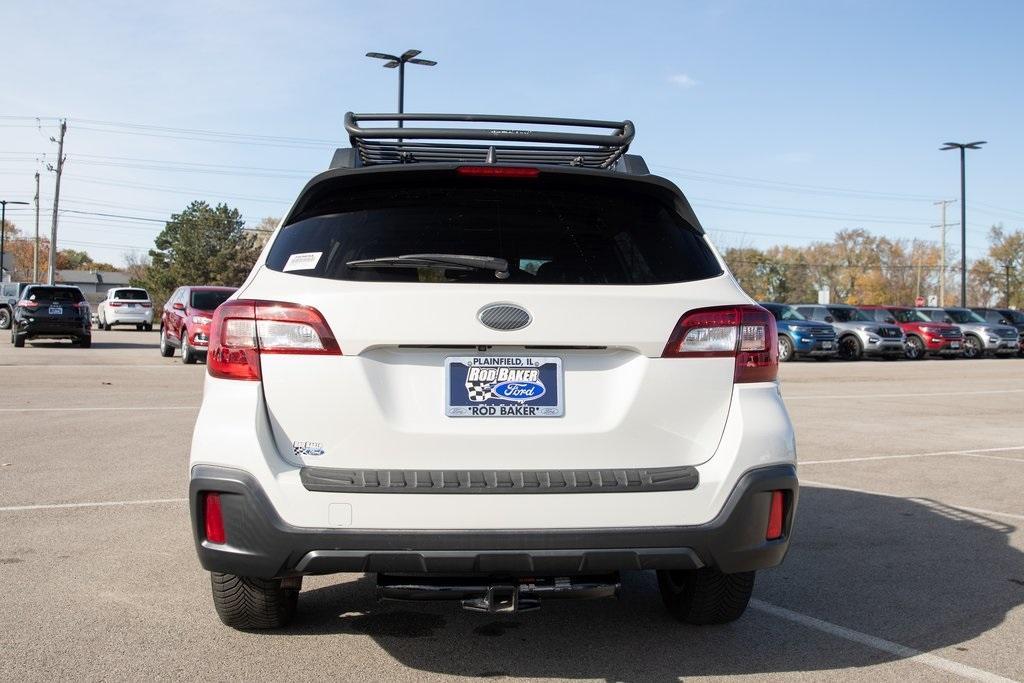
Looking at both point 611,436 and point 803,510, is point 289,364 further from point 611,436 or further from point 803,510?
point 803,510

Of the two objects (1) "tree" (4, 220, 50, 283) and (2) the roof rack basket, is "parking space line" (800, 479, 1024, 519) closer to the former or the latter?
(2) the roof rack basket

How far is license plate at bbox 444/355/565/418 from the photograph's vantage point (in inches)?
132

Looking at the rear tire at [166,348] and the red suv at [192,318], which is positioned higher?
the red suv at [192,318]

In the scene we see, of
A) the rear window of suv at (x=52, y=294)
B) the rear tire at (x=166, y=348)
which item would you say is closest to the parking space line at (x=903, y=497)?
the rear tire at (x=166, y=348)

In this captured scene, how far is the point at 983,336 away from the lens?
124 feet

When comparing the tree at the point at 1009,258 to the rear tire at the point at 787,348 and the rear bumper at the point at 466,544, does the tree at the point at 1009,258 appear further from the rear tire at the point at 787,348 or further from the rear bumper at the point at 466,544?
the rear bumper at the point at 466,544

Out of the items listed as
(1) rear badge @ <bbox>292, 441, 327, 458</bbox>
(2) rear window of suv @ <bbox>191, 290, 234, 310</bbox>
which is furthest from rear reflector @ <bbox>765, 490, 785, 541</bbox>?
(2) rear window of suv @ <bbox>191, 290, 234, 310</bbox>

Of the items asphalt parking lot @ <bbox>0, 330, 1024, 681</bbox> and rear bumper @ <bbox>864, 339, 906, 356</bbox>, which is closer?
asphalt parking lot @ <bbox>0, 330, 1024, 681</bbox>

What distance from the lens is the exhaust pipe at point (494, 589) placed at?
11.2 ft

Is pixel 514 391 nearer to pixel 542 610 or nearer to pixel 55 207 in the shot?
pixel 542 610

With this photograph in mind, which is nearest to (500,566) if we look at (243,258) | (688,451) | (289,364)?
(688,451)

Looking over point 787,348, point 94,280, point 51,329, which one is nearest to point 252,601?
point 51,329

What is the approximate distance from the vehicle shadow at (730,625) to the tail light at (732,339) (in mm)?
1109

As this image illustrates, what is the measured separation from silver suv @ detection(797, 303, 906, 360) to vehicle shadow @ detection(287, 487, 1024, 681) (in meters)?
27.9
